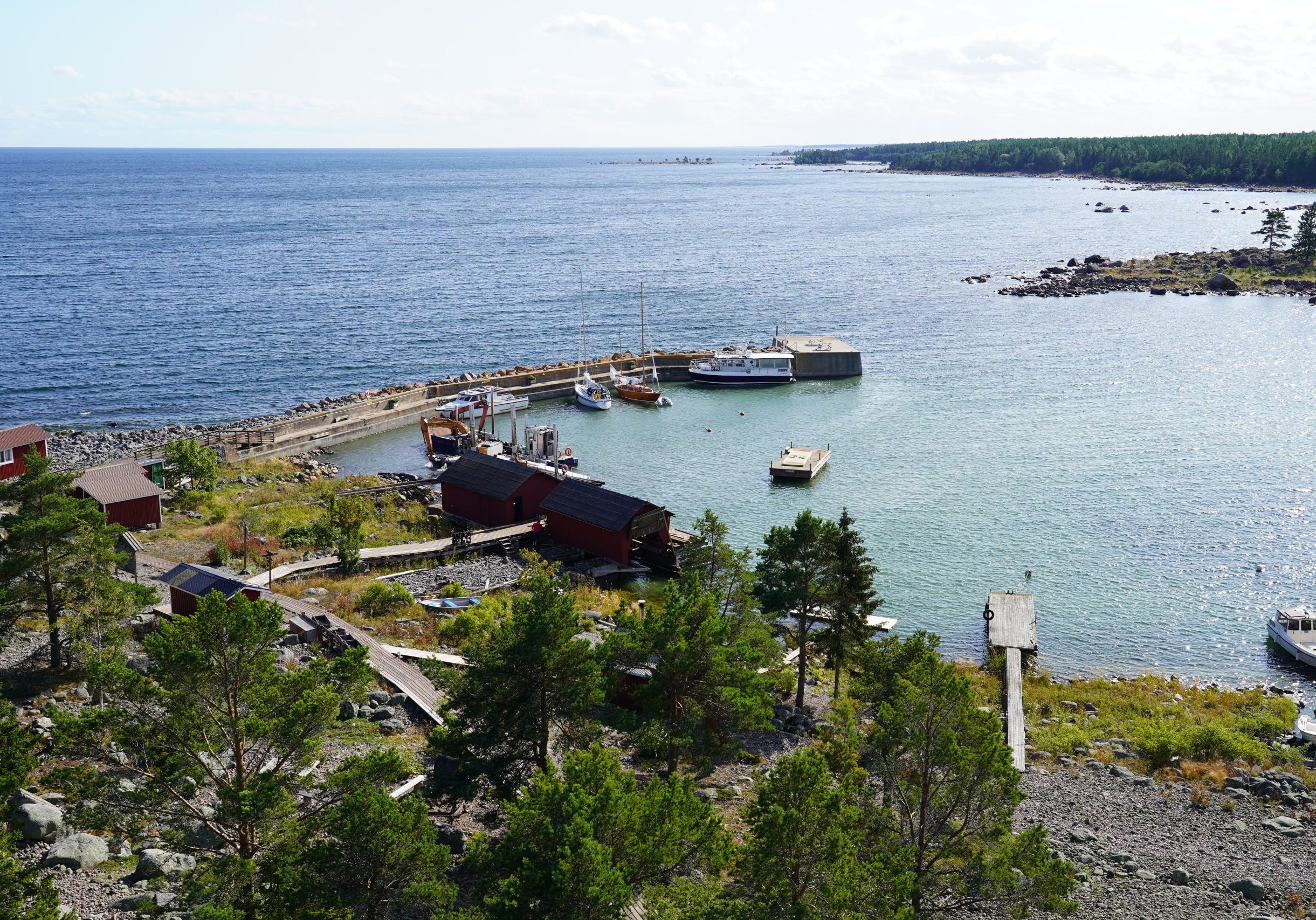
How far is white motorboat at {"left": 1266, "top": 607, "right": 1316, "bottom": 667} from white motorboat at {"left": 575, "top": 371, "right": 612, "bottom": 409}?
43554 millimetres

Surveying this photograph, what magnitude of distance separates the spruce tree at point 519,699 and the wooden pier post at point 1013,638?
13821mm

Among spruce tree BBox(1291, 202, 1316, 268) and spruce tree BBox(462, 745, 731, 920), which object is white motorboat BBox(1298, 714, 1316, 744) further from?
spruce tree BBox(1291, 202, 1316, 268)

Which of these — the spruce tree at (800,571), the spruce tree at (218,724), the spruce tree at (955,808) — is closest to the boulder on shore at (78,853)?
the spruce tree at (218,724)

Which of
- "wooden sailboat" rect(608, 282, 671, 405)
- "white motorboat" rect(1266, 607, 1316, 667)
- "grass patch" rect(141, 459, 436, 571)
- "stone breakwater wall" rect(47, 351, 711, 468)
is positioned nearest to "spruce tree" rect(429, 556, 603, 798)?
"grass patch" rect(141, 459, 436, 571)

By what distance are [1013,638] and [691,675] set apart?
17851mm

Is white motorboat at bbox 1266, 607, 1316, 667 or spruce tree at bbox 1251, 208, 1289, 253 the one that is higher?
spruce tree at bbox 1251, 208, 1289, 253

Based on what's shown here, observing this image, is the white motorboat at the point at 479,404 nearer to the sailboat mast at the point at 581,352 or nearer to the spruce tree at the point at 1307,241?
the sailboat mast at the point at 581,352

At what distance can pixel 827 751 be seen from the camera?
2381 cm

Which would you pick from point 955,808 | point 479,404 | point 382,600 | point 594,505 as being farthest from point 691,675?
point 479,404

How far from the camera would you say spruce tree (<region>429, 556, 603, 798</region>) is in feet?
70.5

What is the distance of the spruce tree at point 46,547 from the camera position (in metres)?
27.1

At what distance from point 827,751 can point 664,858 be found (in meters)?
7.82

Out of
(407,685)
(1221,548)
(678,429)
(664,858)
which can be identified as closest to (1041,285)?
(678,429)

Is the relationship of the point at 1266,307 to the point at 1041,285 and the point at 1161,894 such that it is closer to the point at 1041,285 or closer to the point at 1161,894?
the point at 1041,285
